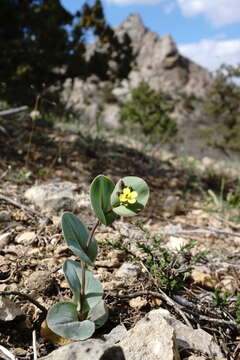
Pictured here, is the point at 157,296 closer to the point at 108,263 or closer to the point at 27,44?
the point at 108,263

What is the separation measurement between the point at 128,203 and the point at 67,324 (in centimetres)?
43

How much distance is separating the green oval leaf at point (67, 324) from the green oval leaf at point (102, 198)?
0.32m

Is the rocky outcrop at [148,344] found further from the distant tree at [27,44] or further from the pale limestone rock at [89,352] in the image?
the distant tree at [27,44]

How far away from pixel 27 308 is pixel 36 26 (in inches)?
293

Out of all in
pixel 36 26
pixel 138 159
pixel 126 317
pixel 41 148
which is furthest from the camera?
pixel 36 26

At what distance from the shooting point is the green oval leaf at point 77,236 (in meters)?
1.22

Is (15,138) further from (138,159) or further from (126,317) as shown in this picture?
(126,317)

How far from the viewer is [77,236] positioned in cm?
128

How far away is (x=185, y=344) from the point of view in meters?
1.34

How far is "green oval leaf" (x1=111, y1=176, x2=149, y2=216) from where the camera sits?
119 centimetres

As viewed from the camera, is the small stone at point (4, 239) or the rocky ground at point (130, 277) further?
the small stone at point (4, 239)

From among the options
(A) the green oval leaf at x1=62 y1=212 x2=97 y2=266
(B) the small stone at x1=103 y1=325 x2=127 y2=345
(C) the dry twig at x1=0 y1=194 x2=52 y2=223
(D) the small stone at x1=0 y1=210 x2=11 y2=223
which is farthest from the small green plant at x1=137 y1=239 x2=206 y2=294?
(D) the small stone at x1=0 y1=210 x2=11 y2=223

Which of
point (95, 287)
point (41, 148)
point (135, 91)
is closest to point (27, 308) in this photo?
point (95, 287)

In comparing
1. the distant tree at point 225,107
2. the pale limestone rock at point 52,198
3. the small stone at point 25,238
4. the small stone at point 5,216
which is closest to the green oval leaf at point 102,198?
the small stone at point 25,238
